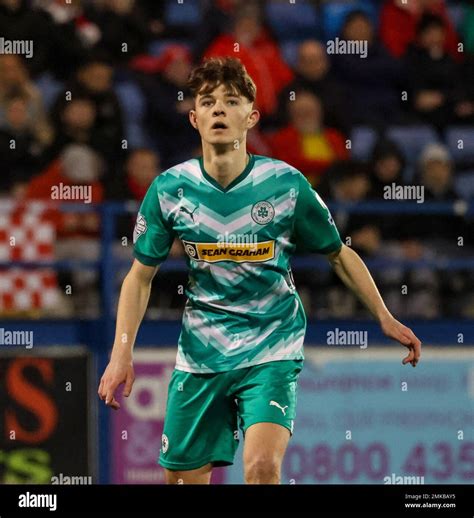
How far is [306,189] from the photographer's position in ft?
19.0

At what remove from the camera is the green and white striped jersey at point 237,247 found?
18.7ft

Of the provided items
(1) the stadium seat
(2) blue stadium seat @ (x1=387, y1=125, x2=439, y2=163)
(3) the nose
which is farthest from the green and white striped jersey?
(1) the stadium seat

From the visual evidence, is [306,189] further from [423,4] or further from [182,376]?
[423,4]

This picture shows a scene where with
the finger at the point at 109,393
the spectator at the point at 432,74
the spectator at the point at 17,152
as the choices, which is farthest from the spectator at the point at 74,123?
the finger at the point at 109,393

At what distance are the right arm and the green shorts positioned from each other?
29 cm

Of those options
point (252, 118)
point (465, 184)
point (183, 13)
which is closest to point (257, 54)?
point (183, 13)

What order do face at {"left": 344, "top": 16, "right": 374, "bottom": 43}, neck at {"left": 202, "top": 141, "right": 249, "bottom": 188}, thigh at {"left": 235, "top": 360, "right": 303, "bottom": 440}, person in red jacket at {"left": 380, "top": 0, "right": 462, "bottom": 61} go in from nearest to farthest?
1. thigh at {"left": 235, "top": 360, "right": 303, "bottom": 440}
2. neck at {"left": 202, "top": 141, "right": 249, "bottom": 188}
3. face at {"left": 344, "top": 16, "right": 374, "bottom": 43}
4. person in red jacket at {"left": 380, "top": 0, "right": 462, "bottom": 61}

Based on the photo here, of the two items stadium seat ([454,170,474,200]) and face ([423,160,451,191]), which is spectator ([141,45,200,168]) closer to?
face ([423,160,451,191])

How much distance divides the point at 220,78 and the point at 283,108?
3.83m

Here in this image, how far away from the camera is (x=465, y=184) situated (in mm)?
9922

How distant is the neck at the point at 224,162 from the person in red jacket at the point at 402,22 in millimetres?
4881

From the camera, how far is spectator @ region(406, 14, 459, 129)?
33.1 ft

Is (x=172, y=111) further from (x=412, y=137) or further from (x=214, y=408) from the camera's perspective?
(x=214, y=408)

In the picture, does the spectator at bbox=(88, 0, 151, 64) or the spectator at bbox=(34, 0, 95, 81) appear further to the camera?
the spectator at bbox=(88, 0, 151, 64)
